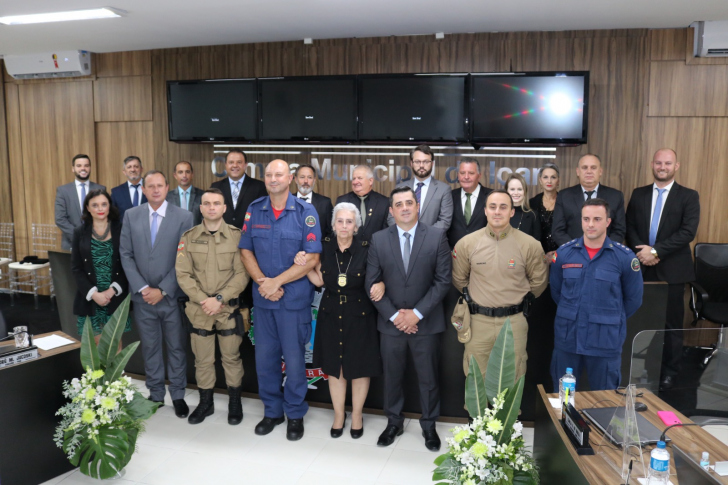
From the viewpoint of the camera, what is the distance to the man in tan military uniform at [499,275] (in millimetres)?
3633

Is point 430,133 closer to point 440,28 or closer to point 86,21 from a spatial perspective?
point 440,28

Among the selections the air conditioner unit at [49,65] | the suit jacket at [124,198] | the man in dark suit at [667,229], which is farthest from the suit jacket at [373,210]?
the air conditioner unit at [49,65]

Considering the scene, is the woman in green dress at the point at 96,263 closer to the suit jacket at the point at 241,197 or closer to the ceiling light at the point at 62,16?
the suit jacket at the point at 241,197

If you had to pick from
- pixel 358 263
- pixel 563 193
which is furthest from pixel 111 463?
pixel 563 193

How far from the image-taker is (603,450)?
91.4 inches

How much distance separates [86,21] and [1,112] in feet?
12.4

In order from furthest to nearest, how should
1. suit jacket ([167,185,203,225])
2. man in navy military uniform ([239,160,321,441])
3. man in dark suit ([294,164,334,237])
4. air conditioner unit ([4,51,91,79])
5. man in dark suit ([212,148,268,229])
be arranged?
air conditioner unit ([4,51,91,79]) < suit jacket ([167,185,203,225]) < man in dark suit ([212,148,268,229]) < man in dark suit ([294,164,334,237]) < man in navy military uniform ([239,160,321,441])

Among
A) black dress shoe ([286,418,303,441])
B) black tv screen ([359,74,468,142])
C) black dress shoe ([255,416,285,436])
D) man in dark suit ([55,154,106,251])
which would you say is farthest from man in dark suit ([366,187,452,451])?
man in dark suit ([55,154,106,251])

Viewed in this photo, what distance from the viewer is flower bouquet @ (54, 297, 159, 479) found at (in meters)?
3.34

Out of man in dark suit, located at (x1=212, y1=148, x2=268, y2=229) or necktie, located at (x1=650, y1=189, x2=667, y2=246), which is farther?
man in dark suit, located at (x1=212, y1=148, x2=268, y2=229)

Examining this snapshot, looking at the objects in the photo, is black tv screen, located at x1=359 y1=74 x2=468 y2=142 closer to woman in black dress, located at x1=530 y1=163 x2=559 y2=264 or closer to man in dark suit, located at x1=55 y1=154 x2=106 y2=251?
woman in black dress, located at x1=530 y1=163 x2=559 y2=264

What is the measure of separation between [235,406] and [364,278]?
4.94ft

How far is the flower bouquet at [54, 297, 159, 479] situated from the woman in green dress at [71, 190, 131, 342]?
99cm

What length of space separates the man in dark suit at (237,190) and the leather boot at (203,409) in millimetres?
1878
